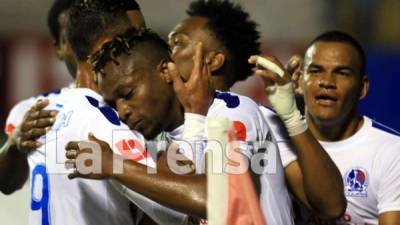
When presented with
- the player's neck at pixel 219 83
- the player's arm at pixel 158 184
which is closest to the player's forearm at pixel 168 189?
the player's arm at pixel 158 184

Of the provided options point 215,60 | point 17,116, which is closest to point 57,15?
point 17,116

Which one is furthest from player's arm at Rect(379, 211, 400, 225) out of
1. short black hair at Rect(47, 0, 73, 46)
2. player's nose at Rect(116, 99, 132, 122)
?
short black hair at Rect(47, 0, 73, 46)

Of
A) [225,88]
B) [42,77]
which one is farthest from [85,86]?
[42,77]

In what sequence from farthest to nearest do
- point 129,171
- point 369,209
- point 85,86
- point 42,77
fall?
1. point 42,77
2. point 369,209
3. point 85,86
4. point 129,171

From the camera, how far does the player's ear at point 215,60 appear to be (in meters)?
4.42

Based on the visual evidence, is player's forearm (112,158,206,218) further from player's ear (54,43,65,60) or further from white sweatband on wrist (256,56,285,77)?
player's ear (54,43,65,60)

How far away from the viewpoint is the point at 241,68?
4.58 metres

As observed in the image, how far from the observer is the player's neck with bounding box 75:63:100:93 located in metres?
4.32

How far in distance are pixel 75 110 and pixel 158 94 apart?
0.35 meters

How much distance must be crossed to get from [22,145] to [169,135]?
26.4 inches

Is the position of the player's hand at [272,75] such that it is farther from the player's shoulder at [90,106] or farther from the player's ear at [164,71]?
the player's shoulder at [90,106]

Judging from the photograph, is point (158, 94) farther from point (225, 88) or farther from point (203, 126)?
point (225, 88)

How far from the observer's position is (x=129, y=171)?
11.8 feet

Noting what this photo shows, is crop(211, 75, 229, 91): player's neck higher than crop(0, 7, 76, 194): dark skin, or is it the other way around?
crop(211, 75, 229, 91): player's neck
